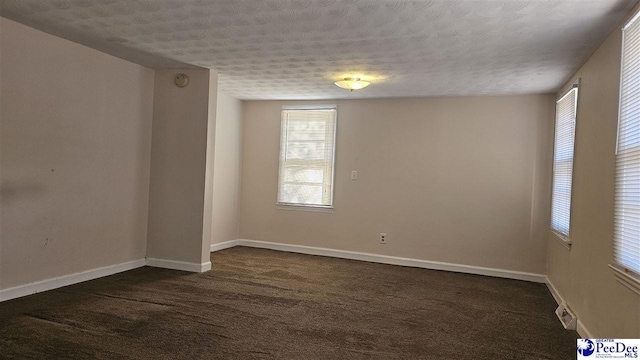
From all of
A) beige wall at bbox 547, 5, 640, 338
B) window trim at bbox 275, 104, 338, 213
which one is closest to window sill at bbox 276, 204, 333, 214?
window trim at bbox 275, 104, 338, 213

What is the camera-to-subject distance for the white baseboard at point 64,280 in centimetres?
346

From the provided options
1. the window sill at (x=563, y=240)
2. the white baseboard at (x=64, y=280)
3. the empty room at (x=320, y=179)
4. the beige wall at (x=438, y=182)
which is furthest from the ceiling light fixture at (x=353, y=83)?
the white baseboard at (x=64, y=280)

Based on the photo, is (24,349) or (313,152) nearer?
(24,349)

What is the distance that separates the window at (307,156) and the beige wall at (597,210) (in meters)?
3.19

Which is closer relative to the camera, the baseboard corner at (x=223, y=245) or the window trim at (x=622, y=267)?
the window trim at (x=622, y=267)

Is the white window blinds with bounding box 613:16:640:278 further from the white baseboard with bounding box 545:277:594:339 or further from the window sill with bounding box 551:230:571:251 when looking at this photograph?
the window sill with bounding box 551:230:571:251

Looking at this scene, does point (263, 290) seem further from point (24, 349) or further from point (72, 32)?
point (72, 32)

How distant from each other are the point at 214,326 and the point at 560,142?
3909 millimetres

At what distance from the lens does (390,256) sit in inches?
225

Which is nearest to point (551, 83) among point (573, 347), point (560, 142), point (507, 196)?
point (560, 142)

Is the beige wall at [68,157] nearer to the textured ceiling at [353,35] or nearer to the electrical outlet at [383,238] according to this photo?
the textured ceiling at [353,35]

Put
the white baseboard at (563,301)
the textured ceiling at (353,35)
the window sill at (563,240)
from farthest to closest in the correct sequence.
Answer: the window sill at (563,240), the white baseboard at (563,301), the textured ceiling at (353,35)

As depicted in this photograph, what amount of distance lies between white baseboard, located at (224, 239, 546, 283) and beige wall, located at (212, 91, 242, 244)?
17.4 inches

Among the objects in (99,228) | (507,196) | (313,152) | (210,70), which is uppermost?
(210,70)
